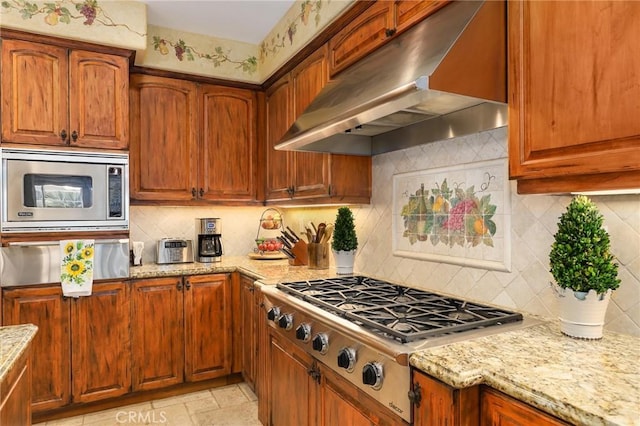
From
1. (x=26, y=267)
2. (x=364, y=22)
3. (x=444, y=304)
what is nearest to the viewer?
(x=444, y=304)

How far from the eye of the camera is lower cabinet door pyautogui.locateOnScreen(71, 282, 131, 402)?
8.59ft

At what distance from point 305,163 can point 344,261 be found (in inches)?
28.8

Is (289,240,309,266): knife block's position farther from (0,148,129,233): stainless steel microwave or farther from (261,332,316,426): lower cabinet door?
(0,148,129,233): stainless steel microwave

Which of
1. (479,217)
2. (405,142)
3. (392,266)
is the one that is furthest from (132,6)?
(479,217)

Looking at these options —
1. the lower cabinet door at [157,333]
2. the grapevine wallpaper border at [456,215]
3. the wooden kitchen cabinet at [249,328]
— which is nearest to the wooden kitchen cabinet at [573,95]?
the grapevine wallpaper border at [456,215]

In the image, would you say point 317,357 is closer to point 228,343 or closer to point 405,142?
point 405,142

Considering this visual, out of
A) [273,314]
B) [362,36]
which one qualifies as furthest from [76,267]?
[362,36]

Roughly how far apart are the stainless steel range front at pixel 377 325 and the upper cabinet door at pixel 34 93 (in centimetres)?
191

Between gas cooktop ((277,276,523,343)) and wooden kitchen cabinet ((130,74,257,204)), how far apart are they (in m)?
1.50

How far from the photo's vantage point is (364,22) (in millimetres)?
2072

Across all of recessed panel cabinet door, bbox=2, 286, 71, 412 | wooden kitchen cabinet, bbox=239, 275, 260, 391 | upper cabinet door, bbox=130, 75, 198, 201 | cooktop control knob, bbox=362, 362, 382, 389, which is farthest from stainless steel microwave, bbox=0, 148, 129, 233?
cooktop control knob, bbox=362, 362, 382, 389

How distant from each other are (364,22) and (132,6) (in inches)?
67.8

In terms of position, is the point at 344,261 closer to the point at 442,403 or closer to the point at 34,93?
the point at 442,403

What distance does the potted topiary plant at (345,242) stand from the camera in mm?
2504
